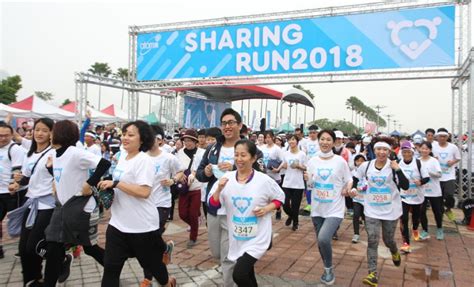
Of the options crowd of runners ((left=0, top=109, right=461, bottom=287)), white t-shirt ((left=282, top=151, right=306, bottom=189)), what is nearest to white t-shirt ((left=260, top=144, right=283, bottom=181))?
white t-shirt ((left=282, top=151, right=306, bottom=189))

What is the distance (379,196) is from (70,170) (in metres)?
3.60

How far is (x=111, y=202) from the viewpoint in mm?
3434

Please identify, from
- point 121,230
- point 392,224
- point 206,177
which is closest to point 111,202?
point 121,230

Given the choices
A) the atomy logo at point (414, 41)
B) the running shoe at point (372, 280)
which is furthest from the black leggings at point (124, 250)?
the atomy logo at point (414, 41)

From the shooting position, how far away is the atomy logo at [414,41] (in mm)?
10234

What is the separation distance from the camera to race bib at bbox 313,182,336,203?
4.76 metres

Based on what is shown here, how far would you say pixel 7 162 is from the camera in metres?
5.31

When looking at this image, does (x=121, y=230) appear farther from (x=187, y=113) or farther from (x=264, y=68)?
(x=187, y=113)

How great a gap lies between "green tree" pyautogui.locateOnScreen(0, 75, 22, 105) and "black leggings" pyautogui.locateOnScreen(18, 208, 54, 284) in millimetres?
38079

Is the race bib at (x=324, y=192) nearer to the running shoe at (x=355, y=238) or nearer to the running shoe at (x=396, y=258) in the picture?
the running shoe at (x=396, y=258)

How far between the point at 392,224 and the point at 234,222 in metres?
2.35

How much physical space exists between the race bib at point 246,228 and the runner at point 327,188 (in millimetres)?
1463

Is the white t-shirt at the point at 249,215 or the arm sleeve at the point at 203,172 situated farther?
the arm sleeve at the point at 203,172

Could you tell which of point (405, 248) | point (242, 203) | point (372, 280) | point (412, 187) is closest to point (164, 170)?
point (242, 203)
